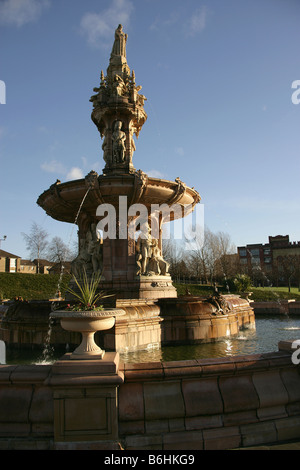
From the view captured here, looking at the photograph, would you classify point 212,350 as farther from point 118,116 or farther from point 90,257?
point 118,116

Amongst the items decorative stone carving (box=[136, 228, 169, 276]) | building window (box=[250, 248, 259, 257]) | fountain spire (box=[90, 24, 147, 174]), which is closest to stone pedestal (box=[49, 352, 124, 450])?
decorative stone carving (box=[136, 228, 169, 276])

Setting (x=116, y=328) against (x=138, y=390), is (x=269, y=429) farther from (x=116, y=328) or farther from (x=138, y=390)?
(x=116, y=328)

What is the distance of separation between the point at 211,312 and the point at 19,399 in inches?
299

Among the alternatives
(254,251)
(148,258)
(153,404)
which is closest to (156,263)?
(148,258)

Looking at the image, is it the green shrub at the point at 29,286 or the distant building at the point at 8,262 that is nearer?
the green shrub at the point at 29,286

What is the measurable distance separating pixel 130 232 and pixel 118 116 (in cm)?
622

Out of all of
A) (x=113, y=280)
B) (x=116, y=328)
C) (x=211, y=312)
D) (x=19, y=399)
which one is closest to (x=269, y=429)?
(x=19, y=399)

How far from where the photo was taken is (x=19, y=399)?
412 cm

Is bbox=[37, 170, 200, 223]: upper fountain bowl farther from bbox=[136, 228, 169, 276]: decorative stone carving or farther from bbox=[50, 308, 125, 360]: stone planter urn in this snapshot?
bbox=[50, 308, 125, 360]: stone planter urn

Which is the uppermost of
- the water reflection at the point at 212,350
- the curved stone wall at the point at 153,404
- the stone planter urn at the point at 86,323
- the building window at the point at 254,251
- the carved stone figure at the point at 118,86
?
the carved stone figure at the point at 118,86

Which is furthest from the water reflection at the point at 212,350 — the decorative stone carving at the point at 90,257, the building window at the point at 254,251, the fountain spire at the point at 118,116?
the building window at the point at 254,251

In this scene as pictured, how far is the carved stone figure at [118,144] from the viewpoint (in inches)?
602

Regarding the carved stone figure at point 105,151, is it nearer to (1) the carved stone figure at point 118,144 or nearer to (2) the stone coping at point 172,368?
(1) the carved stone figure at point 118,144

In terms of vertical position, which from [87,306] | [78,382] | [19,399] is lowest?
[19,399]
